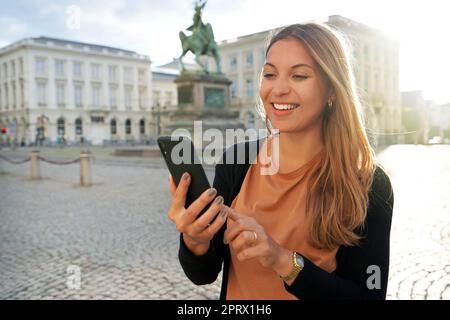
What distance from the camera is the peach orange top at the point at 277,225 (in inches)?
54.6

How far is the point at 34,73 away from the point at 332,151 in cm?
5502

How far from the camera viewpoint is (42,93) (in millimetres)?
51406

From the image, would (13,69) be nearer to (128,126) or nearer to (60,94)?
(60,94)

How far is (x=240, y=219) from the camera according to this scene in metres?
1.14

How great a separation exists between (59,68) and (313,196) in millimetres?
56098

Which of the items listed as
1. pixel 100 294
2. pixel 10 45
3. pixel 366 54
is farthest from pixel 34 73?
pixel 100 294

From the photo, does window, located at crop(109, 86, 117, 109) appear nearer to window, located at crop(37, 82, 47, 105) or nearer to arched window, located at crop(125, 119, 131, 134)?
arched window, located at crop(125, 119, 131, 134)

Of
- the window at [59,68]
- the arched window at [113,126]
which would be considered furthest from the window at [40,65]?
the arched window at [113,126]

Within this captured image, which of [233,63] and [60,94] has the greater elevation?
[233,63]

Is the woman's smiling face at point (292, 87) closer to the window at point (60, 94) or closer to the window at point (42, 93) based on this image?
the window at point (42, 93)

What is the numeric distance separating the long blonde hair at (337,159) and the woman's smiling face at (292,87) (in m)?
0.03

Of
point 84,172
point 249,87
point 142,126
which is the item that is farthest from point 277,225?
point 142,126

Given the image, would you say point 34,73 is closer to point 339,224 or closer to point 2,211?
point 2,211

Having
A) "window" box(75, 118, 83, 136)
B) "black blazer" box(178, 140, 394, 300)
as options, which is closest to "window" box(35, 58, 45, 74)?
"window" box(75, 118, 83, 136)
